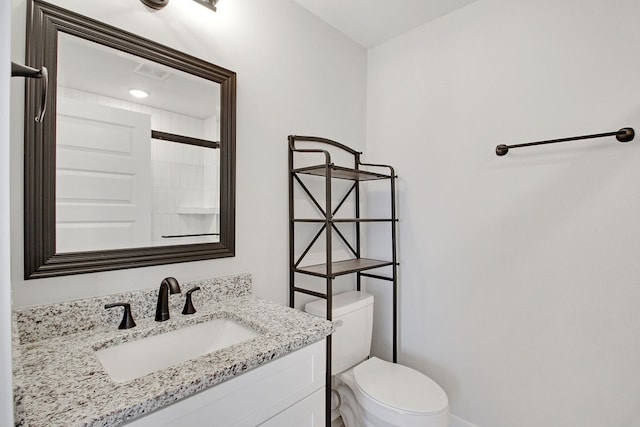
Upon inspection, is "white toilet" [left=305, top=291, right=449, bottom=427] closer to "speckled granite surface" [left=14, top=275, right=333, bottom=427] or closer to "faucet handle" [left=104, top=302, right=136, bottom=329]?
"speckled granite surface" [left=14, top=275, right=333, bottom=427]

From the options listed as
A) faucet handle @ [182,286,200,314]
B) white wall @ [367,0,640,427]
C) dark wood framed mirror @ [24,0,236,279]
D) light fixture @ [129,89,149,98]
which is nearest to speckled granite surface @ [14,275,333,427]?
faucet handle @ [182,286,200,314]

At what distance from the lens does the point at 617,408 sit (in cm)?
131

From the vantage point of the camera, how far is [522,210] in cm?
155

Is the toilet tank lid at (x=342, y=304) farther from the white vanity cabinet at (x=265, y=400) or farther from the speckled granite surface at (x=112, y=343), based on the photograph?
the white vanity cabinet at (x=265, y=400)

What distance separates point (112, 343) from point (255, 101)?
1.15m

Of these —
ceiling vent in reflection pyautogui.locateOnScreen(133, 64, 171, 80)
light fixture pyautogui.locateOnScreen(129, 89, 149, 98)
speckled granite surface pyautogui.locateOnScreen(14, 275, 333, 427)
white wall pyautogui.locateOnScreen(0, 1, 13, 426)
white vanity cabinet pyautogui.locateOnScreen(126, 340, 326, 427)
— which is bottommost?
white vanity cabinet pyautogui.locateOnScreen(126, 340, 326, 427)

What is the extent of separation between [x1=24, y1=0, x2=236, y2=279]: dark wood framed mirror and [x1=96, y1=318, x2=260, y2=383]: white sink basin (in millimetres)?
275

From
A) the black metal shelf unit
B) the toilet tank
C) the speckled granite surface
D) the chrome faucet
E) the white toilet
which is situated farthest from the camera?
the toilet tank

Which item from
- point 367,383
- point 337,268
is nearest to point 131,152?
point 337,268

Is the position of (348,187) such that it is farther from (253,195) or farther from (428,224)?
(253,195)

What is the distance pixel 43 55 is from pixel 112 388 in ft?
3.29

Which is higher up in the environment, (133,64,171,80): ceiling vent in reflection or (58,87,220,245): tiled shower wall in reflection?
(133,64,171,80): ceiling vent in reflection

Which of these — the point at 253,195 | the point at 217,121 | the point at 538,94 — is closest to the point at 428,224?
the point at 538,94

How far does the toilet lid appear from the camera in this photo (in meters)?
1.34
